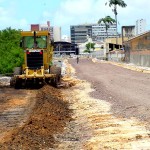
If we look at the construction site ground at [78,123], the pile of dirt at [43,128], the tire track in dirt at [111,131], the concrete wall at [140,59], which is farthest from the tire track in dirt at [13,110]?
the concrete wall at [140,59]

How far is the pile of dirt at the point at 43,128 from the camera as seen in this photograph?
10482 millimetres

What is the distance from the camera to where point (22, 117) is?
53.1ft

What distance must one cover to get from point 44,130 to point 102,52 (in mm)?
137708

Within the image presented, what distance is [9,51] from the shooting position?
5691cm

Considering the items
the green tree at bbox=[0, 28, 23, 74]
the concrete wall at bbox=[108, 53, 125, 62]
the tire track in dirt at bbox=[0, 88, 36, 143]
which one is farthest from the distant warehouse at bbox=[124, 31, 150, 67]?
the tire track in dirt at bbox=[0, 88, 36, 143]

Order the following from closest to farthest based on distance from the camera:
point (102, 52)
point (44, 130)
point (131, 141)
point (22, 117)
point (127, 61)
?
point (131, 141) → point (44, 130) → point (22, 117) → point (127, 61) → point (102, 52)

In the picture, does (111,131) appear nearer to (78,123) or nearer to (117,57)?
(78,123)

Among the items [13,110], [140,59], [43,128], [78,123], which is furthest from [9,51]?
[43,128]

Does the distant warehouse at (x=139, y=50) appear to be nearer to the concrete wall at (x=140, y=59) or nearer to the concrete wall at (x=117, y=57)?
the concrete wall at (x=140, y=59)

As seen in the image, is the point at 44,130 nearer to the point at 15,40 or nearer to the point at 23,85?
the point at 23,85

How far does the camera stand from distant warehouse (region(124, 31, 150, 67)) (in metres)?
62.6

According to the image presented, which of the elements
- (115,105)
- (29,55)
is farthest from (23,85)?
(115,105)

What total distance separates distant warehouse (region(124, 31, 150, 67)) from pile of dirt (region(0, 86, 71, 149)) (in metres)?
43.5

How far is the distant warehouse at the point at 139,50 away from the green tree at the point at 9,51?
17.3m
